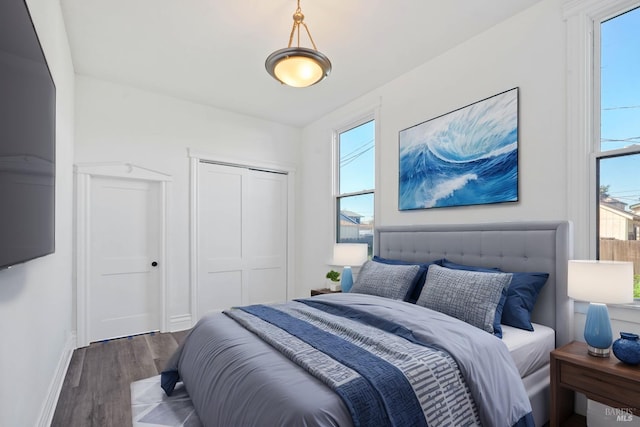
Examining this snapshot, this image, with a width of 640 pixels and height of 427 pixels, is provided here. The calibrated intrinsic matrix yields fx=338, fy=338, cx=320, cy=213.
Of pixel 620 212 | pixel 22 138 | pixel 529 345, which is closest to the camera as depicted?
pixel 22 138

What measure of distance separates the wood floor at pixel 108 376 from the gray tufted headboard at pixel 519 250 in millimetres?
2651

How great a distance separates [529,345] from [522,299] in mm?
326

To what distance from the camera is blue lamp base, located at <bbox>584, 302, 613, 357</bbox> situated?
1898 millimetres

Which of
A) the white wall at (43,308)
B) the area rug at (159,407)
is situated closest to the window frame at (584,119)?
the area rug at (159,407)

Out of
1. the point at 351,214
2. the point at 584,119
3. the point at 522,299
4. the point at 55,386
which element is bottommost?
the point at 55,386

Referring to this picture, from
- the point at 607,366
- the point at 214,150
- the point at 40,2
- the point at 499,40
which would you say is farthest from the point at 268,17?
the point at 607,366

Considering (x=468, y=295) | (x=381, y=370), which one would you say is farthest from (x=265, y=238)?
(x=381, y=370)

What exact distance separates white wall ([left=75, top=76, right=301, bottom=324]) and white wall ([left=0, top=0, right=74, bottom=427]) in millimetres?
329

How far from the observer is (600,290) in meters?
1.88

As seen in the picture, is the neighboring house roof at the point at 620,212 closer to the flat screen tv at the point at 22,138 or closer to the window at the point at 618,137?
the window at the point at 618,137

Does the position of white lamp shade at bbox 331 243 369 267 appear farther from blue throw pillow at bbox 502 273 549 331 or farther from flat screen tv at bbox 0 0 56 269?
flat screen tv at bbox 0 0 56 269

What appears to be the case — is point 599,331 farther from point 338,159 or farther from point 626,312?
point 338,159

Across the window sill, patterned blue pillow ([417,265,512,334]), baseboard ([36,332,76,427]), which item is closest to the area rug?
baseboard ([36,332,76,427])

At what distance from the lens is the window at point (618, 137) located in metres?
2.12
